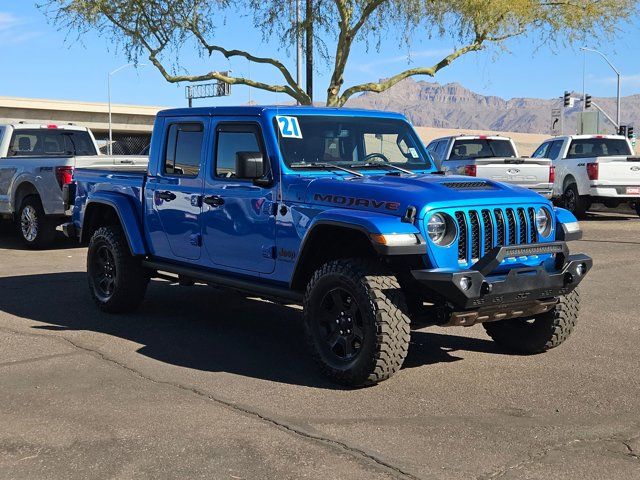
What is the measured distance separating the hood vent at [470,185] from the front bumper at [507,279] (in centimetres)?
59

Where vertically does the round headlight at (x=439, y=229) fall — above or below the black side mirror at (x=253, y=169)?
below

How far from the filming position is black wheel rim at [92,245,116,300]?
8.08 meters

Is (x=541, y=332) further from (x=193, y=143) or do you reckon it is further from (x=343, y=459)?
(x=193, y=143)

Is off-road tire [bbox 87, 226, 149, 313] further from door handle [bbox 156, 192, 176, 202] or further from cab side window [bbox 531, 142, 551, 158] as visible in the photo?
cab side window [bbox 531, 142, 551, 158]

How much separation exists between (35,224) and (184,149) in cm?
679

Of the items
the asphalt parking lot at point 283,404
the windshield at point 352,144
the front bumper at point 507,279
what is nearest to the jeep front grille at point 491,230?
the front bumper at point 507,279

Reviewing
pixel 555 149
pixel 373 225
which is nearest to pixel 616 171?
pixel 555 149

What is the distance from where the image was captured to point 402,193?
5453 mm

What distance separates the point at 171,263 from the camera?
746cm

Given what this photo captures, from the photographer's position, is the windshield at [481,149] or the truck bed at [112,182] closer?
the truck bed at [112,182]

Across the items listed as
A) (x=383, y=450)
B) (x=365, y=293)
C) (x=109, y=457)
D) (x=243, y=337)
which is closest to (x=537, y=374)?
(x=365, y=293)

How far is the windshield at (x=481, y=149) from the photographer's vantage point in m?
18.1

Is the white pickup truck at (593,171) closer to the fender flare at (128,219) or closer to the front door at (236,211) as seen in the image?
the fender flare at (128,219)

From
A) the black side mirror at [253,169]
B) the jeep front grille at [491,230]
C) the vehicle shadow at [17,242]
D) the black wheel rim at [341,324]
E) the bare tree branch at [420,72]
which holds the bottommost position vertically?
the vehicle shadow at [17,242]
